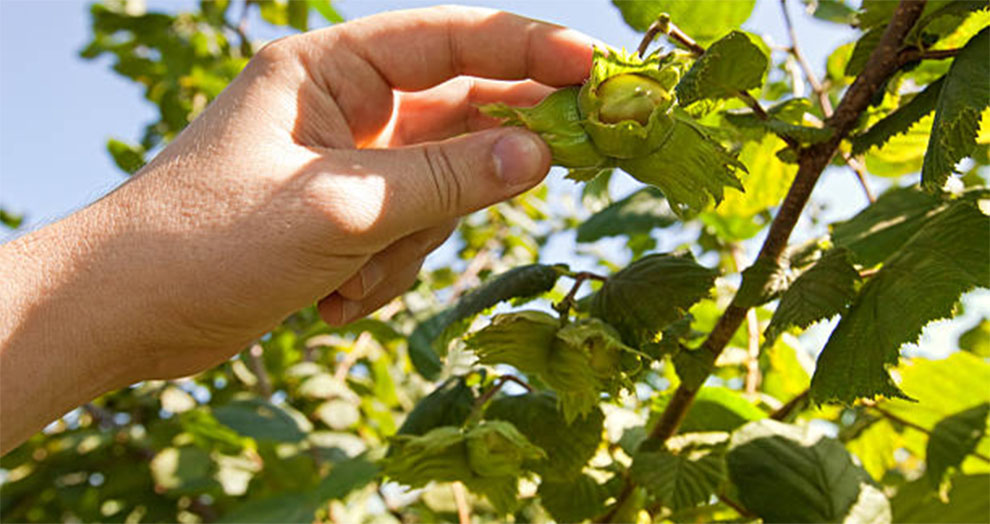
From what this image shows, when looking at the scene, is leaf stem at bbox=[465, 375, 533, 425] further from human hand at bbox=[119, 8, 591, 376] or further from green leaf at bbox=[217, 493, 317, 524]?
green leaf at bbox=[217, 493, 317, 524]

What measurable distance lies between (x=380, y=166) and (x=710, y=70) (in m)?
0.41

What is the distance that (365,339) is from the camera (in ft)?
9.43

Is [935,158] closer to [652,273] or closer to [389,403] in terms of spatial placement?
[652,273]

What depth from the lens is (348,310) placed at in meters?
1.38

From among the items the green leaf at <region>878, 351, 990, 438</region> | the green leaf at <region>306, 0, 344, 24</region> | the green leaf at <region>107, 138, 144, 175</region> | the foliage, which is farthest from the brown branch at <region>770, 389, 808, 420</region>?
the green leaf at <region>107, 138, 144, 175</region>

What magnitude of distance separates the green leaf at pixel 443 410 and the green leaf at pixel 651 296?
1.00 feet

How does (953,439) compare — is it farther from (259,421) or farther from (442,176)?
(259,421)

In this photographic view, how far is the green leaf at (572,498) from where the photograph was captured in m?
1.38

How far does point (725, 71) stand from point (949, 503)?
0.80m

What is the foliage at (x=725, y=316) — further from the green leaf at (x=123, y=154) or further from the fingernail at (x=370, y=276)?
the green leaf at (x=123, y=154)

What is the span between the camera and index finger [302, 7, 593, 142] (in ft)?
4.11

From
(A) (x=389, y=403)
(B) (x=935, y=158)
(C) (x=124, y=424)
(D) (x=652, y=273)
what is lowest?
(C) (x=124, y=424)

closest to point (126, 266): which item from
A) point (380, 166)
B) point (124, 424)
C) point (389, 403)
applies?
point (380, 166)

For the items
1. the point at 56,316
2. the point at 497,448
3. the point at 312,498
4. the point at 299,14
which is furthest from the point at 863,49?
the point at 299,14
